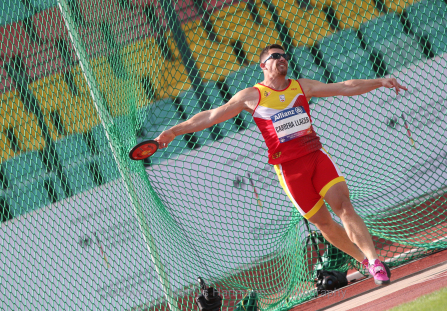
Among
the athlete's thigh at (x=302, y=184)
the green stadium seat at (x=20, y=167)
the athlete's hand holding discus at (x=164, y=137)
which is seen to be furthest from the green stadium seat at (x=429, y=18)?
the green stadium seat at (x=20, y=167)

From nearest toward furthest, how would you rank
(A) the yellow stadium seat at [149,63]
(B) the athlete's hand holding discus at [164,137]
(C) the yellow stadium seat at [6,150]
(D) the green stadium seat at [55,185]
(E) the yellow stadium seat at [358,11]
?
1. (B) the athlete's hand holding discus at [164,137]
2. (A) the yellow stadium seat at [149,63]
3. (D) the green stadium seat at [55,185]
4. (C) the yellow stadium seat at [6,150]
5. (E) the yellow stadium seat at [358,11]

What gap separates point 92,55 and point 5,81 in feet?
5.66

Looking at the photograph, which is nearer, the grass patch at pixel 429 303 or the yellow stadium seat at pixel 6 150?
the grass patch at pixel 429 303

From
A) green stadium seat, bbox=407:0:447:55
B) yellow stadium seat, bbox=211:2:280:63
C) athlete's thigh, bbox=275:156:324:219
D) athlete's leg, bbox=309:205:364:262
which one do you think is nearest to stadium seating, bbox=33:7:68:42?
yellow stadium seat, bbox=211:2:280:63

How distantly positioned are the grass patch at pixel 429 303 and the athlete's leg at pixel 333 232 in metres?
0.50

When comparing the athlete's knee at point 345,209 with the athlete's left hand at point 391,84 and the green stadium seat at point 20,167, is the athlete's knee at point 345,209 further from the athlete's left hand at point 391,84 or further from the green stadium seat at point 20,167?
the green stadium seat at point 20,167

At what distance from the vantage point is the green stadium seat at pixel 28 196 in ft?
17.4

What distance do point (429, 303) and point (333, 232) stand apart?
80cm

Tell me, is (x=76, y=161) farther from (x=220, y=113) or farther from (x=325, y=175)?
(x=325, y=175)

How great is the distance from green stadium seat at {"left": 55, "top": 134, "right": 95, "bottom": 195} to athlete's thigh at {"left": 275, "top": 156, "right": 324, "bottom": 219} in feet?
8.53

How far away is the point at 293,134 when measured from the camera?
304 cm

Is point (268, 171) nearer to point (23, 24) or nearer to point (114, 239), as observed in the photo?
point (114, 239)

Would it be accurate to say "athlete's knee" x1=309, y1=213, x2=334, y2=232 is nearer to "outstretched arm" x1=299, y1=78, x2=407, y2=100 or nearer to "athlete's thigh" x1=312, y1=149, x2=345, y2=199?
"athlete's thigh" x1=312, y1=149, x2=345, y2=199

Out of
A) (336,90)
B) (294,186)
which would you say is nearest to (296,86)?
(336,90)
